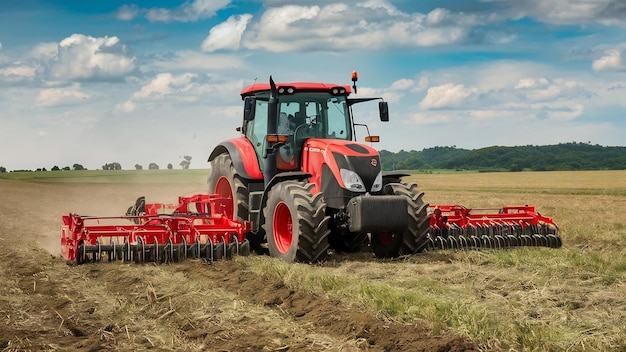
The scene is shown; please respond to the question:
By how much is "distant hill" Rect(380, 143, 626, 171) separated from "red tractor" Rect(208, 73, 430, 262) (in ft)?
276

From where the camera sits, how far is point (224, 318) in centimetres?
710

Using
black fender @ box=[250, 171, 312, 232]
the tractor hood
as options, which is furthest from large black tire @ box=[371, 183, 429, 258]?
black fender @ box=[250, 171, 312, 232]

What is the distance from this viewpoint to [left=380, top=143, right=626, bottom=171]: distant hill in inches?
3942

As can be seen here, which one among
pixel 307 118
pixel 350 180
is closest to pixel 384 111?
pixel 307 118

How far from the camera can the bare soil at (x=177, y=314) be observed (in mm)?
6207

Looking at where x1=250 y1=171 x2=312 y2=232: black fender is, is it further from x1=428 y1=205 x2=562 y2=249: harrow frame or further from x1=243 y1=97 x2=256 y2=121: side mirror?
x1=428 y1=205 x2=562 y2=249: harrow frame

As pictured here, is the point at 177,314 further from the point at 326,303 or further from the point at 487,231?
the point at 487,231

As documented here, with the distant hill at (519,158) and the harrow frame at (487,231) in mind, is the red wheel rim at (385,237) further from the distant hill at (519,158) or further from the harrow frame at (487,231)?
the distant hill at (519,158)

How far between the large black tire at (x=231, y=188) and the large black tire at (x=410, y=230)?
7.23ft

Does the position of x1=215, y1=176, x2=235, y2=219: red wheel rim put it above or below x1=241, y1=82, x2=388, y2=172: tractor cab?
below

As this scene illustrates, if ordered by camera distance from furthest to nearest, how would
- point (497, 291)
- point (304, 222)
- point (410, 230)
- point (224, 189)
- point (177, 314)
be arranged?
point (224, 189) → point (410, 230) → point (304, 222) → point (497, 291) → point (177, 314)

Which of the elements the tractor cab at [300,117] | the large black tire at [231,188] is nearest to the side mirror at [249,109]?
the tractor cab at [300,117]

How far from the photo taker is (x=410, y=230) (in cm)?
1102

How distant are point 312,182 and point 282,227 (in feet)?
2.83
